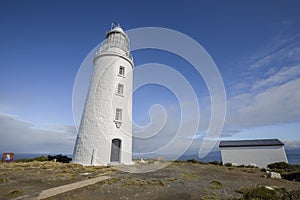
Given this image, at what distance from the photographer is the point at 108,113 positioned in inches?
559

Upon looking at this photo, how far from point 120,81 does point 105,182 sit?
996 cm

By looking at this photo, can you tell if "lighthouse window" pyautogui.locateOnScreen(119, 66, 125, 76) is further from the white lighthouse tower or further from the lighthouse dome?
the lighthouse dome

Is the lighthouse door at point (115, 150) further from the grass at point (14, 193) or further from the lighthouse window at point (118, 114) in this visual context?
the grass at point (14, 193)

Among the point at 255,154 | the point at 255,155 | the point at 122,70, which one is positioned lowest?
the point at 255,155

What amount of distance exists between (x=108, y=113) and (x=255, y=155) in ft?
57.3

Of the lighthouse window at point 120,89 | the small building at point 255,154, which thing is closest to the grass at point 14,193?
the lighthouse window at point 120,89

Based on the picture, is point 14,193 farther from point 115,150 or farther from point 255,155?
point 255,155

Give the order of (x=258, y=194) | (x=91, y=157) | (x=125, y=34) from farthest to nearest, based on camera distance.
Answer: (x=125, y=34) → (x=91, y=157) → (x=258, y=194)

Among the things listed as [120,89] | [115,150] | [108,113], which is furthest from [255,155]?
[108,113]

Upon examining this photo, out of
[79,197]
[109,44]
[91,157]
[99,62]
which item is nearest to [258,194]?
[79,197]

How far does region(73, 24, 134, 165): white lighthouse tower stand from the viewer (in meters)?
13.4

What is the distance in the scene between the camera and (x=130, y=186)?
7023 millimetres

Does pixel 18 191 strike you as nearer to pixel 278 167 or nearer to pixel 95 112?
pixel 95 112

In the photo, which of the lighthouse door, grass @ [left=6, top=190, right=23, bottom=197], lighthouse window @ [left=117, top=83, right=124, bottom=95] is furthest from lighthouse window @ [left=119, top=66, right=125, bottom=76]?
grass @ [left=6, top=190, right=23, bottom=197]
